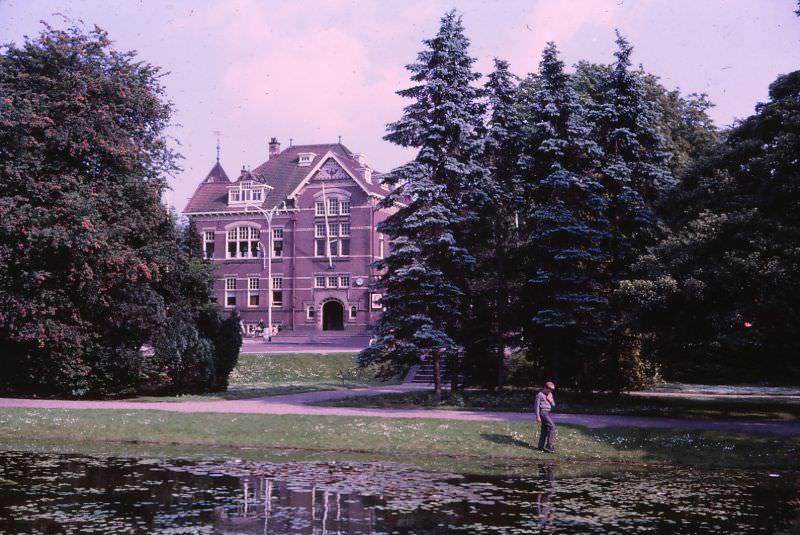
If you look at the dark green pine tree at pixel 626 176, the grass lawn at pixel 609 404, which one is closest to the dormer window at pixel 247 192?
the grass lawn at pixel 609 404

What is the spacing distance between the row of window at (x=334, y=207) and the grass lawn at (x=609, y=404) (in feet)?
138

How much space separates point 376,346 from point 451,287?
359 cm

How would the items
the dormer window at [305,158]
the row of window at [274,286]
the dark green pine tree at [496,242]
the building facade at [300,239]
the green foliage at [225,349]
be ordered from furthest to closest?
the dormer window at [305,158]
the row of window at [274,286]
the building facade at [300,239]
the green foliage at [225,349]
the dark green pine tree at [496,242]

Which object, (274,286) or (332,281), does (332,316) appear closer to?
(332,281)

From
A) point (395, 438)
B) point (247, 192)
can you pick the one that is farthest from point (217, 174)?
point (395, 438)

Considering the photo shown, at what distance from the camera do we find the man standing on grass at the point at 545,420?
20.1 metres

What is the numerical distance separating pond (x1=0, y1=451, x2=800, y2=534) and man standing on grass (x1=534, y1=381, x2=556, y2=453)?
157cm

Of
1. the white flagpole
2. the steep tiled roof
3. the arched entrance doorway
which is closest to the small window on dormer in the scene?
the steep tiled roof

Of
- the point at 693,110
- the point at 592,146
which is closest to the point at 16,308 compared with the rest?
the point at 592,146

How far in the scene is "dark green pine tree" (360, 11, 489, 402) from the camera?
2953 cm

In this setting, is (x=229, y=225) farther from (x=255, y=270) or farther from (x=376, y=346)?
(x=376, y=346)

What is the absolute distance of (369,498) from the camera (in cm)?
1396

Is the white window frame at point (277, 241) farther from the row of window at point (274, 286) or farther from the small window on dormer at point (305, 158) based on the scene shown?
the small window on dormer at point (305, 158)

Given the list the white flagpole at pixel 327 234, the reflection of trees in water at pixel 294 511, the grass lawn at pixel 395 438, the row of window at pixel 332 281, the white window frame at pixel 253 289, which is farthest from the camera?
the white window frame at pixel 253 289
